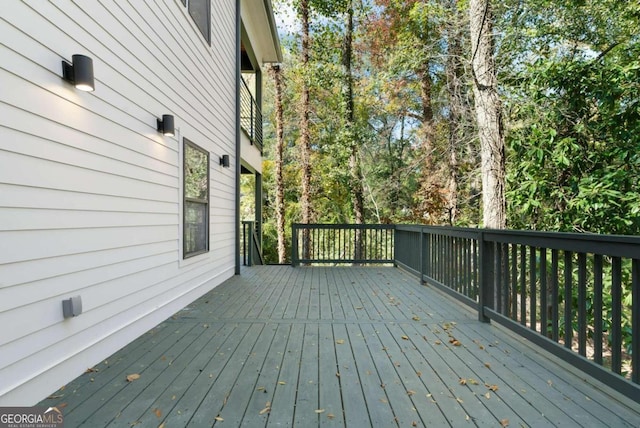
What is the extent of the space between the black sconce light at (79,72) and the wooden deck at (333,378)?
1.86 metres

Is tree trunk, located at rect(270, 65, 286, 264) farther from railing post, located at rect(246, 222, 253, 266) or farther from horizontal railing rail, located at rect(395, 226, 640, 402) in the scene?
horizontal railing rail, located at rect(395, 226, 640, 402)

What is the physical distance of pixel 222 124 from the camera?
17.9 feet

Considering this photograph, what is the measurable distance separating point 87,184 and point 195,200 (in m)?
1.93

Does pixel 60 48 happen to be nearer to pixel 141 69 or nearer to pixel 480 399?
pixel 141 69

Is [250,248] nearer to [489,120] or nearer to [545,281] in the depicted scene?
[489,120]

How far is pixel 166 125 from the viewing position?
11.1ft

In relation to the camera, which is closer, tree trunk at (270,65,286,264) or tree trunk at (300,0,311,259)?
tree trunk at (300,0,311,259)

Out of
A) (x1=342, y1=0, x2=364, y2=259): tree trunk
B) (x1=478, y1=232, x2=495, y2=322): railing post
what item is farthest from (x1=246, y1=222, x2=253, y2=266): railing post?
(x1=478, y1=232, x2=495, y2=322): railing post

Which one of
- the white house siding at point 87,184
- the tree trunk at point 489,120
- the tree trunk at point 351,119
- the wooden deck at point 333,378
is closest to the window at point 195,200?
the white house siding at point 87,184

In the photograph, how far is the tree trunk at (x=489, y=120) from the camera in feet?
16.8

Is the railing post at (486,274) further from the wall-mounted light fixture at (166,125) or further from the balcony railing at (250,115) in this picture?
the balcony railing at (250,115)

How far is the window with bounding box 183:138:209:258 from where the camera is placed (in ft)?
13.1

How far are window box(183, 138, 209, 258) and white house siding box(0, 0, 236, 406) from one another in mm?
176

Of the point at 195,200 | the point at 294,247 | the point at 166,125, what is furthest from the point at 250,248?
the point at 166,125
